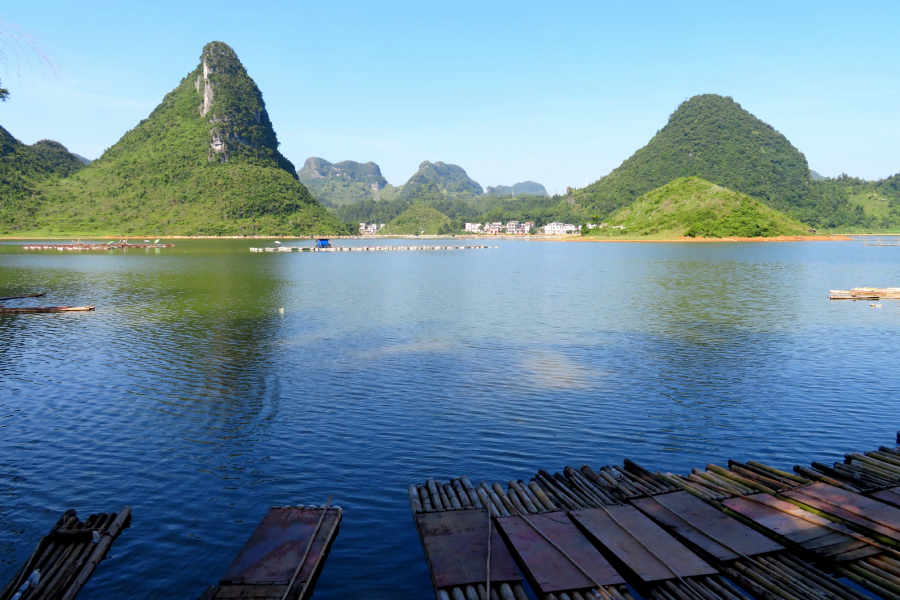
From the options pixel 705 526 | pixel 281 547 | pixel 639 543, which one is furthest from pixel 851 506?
pixel 281 547

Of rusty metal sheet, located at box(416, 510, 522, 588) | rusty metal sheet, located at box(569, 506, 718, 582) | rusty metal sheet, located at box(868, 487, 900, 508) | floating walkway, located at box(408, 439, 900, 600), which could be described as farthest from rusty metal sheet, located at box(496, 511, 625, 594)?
rusty metal sheet, located at box(868, 487, 900, 508)

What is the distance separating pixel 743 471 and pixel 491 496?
7687 mm

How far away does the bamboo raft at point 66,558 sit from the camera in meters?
10.7

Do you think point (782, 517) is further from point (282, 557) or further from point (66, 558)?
point (66, 558)

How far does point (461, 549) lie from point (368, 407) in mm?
11986

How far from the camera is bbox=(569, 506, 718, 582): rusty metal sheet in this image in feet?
35.6

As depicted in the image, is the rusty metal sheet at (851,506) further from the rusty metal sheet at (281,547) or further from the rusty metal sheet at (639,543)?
the rusty metal sheet at (281,547)

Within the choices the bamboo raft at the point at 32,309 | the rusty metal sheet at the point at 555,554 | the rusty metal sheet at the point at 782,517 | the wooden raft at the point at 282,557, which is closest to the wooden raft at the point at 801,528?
the rusty metal sheet at the point at 782,517

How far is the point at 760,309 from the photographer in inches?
1965

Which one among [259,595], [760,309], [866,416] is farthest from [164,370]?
[760,309]

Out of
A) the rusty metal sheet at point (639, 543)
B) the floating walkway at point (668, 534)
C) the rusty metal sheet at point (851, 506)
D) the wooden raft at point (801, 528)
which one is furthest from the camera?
the rusty metal sheet at point (851, 506)

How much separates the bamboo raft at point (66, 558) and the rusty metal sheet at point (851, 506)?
16853 millimetres

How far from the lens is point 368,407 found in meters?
23.2

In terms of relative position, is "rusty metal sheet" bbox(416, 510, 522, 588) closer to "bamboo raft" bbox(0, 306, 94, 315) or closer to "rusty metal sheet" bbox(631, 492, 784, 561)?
"rusty metal sheet" bbox(631, 492, 784, 561)
